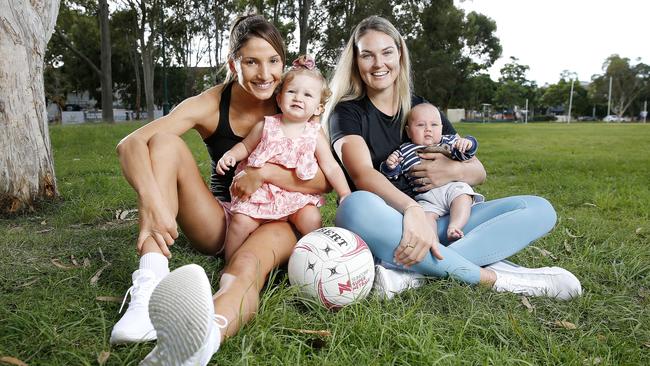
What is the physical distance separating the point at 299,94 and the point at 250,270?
3.50 ft

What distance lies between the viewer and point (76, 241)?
4055 millimetres

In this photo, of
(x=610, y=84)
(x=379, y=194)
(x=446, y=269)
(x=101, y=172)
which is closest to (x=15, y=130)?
(x=101, y=172)

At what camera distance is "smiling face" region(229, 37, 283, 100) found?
304cm

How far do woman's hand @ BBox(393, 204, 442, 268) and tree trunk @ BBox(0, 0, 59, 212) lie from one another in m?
3.93

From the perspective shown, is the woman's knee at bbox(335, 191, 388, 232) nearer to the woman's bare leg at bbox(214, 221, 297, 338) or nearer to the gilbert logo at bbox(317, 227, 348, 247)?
the gilbert logo at bbox(317, 227, 348, 247)

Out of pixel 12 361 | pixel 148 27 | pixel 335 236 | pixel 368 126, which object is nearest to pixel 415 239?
pixel 335 236

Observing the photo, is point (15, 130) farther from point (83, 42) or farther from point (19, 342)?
point (83, 42)

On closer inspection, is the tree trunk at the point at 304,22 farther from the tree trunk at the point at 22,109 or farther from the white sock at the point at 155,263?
the white sock at the point at 155,263

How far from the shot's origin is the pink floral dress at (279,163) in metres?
3.09

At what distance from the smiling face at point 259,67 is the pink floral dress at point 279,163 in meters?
0.18

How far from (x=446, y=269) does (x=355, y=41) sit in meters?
1.58

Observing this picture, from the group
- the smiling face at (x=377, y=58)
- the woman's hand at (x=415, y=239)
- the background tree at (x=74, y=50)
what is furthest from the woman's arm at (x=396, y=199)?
the background tree at (x=74, y=50)

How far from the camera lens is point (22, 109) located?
5.01 metres

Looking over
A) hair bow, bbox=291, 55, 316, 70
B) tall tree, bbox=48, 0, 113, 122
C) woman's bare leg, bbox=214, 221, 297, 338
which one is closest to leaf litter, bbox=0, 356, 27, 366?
woman's bare leg, bbox=214, 221, 297, 338
